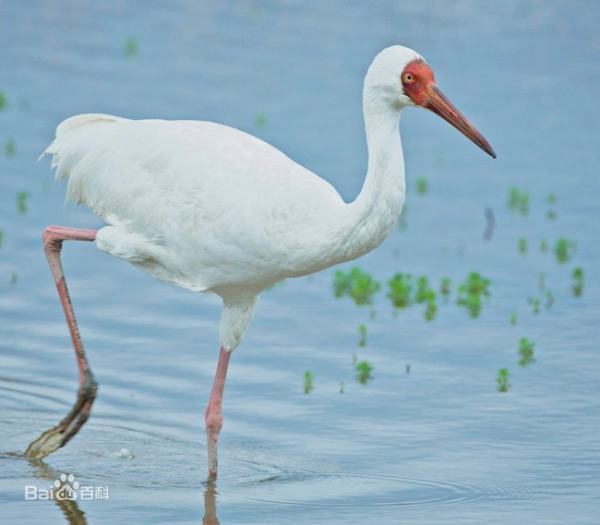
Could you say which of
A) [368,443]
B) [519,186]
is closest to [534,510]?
[368,443]

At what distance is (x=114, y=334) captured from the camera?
33.8ft

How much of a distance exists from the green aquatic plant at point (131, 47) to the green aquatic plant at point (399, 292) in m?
6.73

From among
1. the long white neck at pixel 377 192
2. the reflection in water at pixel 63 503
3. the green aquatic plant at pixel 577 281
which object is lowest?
the reflection in water at pixel 63 503

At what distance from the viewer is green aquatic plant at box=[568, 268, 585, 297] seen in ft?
37.8

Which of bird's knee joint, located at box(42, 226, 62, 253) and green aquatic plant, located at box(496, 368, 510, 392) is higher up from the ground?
bird's knee joint, located at box(42, 226, 62, 253)

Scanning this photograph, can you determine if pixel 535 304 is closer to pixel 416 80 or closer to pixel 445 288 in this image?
pixel 445 288

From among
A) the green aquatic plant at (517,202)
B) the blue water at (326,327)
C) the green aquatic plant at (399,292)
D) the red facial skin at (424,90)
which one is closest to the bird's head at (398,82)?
the red facial skin at (424,90)

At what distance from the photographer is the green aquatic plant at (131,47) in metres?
17.3

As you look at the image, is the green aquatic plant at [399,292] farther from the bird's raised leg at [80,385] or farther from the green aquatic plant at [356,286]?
the bird's raised leg at [80,385]

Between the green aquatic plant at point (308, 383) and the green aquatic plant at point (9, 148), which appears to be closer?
the green aquatic plant at point (308, 383)

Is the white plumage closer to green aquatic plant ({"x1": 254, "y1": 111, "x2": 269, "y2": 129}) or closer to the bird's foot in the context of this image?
the bird's foot

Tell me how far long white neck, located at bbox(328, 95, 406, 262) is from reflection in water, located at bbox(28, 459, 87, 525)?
5.25ft

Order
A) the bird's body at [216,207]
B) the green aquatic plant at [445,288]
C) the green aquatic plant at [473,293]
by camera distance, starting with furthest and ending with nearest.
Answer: the green aquatic plant at [445,288] → the green aquatic plant at [473,293] → the bird's body at [216,207]

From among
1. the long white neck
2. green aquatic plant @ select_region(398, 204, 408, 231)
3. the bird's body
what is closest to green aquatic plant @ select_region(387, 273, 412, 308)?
green aquatic plant @ select_region(398, 204, 408, 231)
